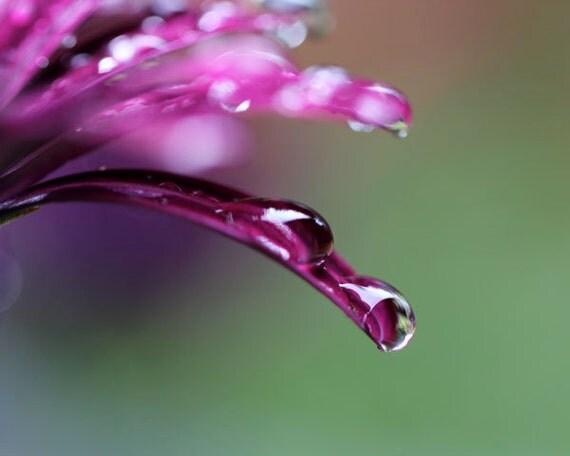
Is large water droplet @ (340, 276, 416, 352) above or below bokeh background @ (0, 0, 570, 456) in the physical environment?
below

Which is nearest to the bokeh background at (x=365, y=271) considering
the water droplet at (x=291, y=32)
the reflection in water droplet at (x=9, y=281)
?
the reflection in water droplet at (x=9, y=281)

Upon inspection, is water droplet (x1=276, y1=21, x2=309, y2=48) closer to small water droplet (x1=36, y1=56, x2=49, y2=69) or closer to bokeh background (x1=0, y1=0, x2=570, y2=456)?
small water droplet (x1=36, y1=56, x2=49, y2=69)

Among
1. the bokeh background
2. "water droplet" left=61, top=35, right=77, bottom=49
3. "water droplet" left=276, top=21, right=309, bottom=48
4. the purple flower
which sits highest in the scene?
the bokeh background

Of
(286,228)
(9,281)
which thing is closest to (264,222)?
(286,228)

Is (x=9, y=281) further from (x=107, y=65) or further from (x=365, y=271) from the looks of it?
(x=107, y=65)

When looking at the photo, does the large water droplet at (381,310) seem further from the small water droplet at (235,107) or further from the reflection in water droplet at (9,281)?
the reflection in water droplet at (9,281)

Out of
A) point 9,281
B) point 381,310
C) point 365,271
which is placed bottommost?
point 381,310

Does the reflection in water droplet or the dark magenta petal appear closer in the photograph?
the dark magenta petal

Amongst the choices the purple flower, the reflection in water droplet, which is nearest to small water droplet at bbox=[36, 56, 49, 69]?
the purple flower

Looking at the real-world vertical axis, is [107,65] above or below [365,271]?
below
